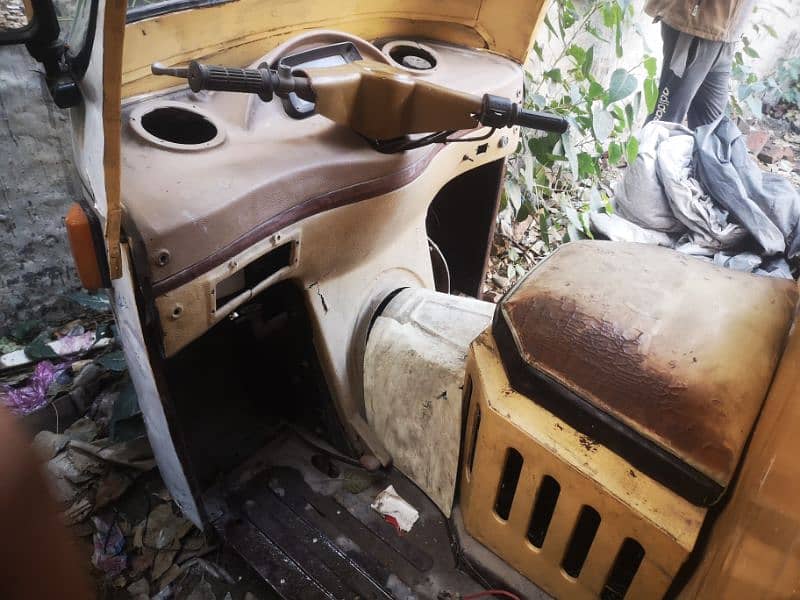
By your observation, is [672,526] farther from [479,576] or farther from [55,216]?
[55,216]

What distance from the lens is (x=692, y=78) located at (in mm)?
3594

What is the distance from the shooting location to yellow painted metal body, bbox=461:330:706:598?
1.00m

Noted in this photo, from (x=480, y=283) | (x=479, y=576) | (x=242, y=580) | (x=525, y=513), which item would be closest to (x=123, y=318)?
(x=242, y=580)

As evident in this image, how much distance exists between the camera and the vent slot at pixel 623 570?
1.11 metres

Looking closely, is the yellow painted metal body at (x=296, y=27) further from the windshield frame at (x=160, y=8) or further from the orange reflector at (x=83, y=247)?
the orange reflector at (x=83, y=247)

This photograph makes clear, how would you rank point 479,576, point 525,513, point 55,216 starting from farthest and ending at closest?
point 55,216 < point 479,576 < point 525,513

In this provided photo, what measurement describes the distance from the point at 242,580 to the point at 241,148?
110 centimetres

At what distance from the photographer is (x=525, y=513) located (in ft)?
4.01

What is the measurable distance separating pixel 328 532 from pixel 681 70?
10.9 feet

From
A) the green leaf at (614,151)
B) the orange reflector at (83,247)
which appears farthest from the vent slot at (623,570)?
the green leaf at (614,151)

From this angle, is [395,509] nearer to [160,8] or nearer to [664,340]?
[664,340]

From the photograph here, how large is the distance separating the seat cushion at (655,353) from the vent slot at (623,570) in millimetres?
188

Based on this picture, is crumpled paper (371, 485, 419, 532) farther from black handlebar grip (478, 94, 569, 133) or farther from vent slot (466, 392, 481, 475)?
black handlebar grip (478, 94, 569, 133)

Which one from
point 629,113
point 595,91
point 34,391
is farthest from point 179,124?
point 629,113
